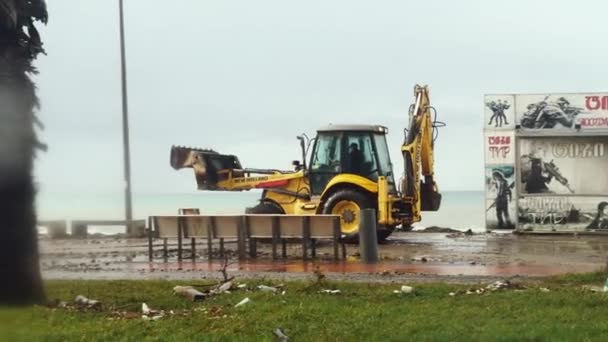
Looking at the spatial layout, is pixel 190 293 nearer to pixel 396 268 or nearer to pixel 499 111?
pixel 396 268

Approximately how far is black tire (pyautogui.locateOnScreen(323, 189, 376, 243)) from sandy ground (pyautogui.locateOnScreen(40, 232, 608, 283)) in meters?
0.47

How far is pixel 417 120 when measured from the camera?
23.2m

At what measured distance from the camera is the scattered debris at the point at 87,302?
793cm

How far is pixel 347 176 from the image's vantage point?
21.8m

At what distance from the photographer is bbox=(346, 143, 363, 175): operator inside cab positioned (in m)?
22.1

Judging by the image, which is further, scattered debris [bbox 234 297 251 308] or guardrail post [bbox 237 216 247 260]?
guardrail post [bbox 237 216 247 260]

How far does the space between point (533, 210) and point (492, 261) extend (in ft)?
30.4

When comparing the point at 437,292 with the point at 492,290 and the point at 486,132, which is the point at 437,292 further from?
the point at 486,132

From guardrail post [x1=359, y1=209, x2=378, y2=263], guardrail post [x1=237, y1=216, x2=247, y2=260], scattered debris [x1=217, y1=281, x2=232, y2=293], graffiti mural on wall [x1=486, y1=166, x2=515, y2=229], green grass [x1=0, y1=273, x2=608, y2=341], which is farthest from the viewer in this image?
graffiti mural on wall [x1=486, y1=166, x2=515, y2=229]

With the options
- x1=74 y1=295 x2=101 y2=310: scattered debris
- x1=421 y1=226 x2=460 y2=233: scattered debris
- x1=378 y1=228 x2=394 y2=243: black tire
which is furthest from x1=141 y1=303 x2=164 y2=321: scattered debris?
x1=421 y1=226 x2=460 y2=233: scattered debris

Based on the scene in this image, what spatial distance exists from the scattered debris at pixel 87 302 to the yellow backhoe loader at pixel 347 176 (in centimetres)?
1204

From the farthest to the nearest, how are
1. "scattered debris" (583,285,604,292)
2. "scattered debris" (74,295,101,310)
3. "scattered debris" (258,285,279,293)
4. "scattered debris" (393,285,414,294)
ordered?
"scattered debris" (258,285,279,293), "scattered debris" (583,285,604,292), "scattered debris" (393,285,414,294), "scattered debris" (74,295,101,310)

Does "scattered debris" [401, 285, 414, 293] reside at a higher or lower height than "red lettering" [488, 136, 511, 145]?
lower

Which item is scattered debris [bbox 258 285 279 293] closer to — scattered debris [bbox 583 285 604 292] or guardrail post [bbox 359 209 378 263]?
scattered debris [bbox 583 285 604 292]
